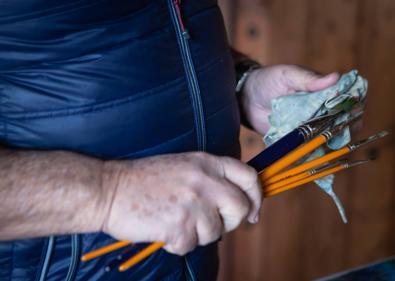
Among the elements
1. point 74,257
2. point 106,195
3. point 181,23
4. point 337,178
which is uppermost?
point 181,23

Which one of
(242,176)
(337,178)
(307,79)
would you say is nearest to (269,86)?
(307,79)

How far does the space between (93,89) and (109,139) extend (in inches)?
2.3

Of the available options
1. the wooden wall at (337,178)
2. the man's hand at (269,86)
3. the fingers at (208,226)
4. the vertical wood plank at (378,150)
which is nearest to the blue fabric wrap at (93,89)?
the fingers at (208,226)

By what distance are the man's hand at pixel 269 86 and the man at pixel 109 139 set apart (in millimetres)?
183

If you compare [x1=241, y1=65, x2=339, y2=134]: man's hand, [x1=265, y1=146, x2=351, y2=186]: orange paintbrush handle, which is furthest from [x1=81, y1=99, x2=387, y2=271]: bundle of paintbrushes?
[x1=241, y1=65, x2=339, y2=134]: man's hand

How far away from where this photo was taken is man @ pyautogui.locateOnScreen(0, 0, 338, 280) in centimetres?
47

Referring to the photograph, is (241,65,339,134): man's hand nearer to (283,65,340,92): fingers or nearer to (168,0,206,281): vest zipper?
(283,65,340,92): fingers

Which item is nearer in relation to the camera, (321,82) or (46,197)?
(46,197)

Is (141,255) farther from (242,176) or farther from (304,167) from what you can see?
(304,167)

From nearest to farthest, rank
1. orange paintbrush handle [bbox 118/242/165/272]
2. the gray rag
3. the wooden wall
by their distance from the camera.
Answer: orange paintbrush handle [bbox 118/242/165/272] < the gray rag < the wooden wall

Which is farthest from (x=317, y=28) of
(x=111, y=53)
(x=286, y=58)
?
(x=111, y=53)

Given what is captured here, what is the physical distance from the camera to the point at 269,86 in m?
0.82

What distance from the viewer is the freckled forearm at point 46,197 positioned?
0.46 metres

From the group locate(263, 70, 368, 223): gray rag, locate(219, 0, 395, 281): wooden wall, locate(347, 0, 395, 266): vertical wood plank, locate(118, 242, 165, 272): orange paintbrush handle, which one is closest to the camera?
locate(118, 242, 165, 272): orange paintbrush handle
